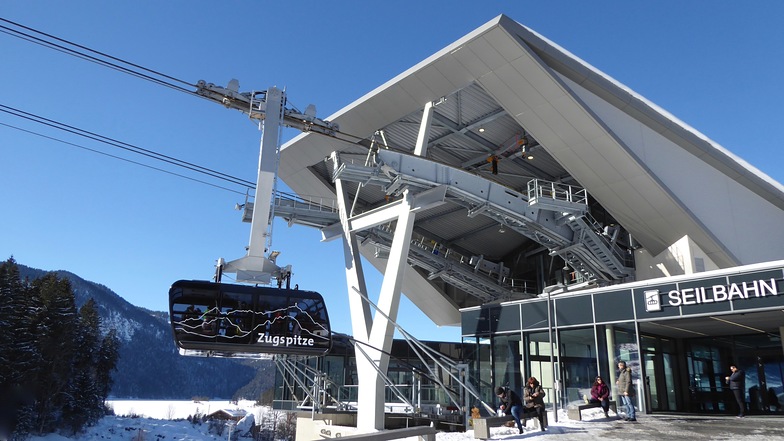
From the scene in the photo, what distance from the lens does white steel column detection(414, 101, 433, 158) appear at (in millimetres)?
24391

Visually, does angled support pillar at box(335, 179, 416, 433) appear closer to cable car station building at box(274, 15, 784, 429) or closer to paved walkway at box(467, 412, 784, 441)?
cable car station building at box(274, 15, 784, 429)

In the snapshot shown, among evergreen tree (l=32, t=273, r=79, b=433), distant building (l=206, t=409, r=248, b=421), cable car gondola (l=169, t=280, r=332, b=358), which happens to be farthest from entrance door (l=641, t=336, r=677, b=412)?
distant building (l=206, t=409, r=248, b=421)

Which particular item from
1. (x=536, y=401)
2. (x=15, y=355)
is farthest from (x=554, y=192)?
(x=15, y=355)

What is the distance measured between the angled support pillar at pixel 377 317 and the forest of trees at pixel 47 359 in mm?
42401

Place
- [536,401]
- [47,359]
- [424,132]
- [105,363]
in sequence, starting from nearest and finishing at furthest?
[536,401] < [424,132] < [47,359] < [105,363]

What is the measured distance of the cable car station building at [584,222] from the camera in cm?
2164

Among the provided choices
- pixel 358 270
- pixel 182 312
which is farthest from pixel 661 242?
pixel 182 312

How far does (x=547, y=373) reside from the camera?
23656 millimetres

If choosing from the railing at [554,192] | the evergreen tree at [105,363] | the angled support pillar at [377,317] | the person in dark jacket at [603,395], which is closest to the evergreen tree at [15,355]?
the evergreen tree at [105,363]

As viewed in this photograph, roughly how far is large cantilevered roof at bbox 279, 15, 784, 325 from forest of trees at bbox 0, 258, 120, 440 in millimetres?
44024

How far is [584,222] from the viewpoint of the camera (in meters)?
25.5

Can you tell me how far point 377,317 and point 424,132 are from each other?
852 cm

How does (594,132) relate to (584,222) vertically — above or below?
above

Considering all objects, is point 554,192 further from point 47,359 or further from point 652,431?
point 47,359
